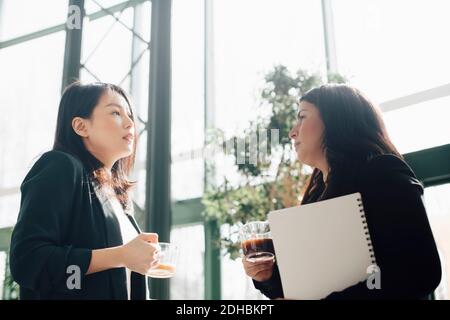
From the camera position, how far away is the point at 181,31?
555 centimetres

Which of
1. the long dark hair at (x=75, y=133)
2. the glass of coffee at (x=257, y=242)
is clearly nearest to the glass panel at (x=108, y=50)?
the long dark hair at (x=75, y=133)

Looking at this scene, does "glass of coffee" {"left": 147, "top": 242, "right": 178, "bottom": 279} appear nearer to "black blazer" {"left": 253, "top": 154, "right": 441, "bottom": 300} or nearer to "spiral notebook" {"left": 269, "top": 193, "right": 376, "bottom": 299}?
"spiral notebook" {"left": 269, "top": 193, "right": 376, "bottom": 299}

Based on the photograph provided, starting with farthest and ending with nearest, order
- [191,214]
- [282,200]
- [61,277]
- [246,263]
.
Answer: [191,214] < [282,200] < [246,263] < [61,277]

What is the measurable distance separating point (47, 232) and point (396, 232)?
0.76 metres

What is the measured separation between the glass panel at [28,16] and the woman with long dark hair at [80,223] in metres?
3.48

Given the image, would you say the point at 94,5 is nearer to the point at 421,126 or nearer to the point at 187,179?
the point at 187,179

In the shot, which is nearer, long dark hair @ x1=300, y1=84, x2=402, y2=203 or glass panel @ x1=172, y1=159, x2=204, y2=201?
long dark hair @ x1=300, y1=84, x2=402, y2=203

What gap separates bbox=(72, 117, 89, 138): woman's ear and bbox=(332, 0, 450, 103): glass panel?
2958mm

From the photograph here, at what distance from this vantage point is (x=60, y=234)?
125cm

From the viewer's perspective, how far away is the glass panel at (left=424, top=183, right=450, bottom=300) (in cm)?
372

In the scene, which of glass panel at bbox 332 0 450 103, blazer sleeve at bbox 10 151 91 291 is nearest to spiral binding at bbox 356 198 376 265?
blazer sleeve at bbox 10 151 91 291

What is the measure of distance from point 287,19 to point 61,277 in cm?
425

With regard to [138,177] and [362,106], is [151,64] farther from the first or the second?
[362,106]
